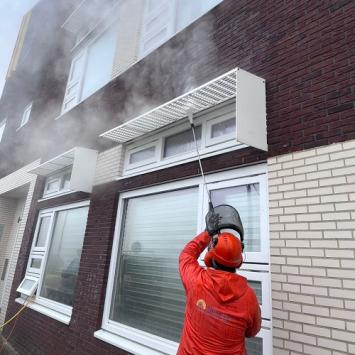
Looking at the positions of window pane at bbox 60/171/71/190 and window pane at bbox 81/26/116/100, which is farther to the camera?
window pane at bbox 81/26/116/100

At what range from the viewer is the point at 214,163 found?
138 inches

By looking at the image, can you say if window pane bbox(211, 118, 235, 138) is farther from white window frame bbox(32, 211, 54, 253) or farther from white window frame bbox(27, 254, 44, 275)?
white window frame bbox(27, 254, 44, 275)

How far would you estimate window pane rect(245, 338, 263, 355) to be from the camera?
273 cm

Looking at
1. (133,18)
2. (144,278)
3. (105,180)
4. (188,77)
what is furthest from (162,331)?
(133,18)

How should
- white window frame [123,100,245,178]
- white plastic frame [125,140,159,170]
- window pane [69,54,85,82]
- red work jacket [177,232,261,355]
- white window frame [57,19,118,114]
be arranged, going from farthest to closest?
window pane [69,54,85,82]
white window frame [57,19,118,114]
white plastic frame [125,140,159,170]
white window frame [123,100,245,178]
red work jacket [177,232,261,355]

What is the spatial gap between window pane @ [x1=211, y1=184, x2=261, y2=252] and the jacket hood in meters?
1.03

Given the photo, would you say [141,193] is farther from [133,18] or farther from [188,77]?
[133,18]

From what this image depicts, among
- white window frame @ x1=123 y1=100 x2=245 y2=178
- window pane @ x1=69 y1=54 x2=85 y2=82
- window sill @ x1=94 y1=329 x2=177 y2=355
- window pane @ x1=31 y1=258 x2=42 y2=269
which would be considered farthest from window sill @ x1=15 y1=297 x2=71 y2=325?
window pane @ x1=69 y1=54 x2=85 y2=82

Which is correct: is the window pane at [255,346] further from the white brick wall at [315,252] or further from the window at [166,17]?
the window at [166,17]

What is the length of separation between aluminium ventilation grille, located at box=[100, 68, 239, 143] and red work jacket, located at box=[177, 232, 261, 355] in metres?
1.96

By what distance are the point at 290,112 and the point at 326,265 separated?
1.37 metres

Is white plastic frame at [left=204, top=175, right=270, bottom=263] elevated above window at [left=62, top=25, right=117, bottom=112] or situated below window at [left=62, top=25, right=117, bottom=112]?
below

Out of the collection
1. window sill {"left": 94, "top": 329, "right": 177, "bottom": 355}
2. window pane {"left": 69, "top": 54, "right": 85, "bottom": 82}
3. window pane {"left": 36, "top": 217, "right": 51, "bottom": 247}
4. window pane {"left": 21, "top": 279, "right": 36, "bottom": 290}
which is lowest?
window sill {"left": 94, "top": 329, "right": 177, "bottom": 355}

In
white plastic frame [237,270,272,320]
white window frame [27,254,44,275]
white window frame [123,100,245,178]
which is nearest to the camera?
white plastic frame [237,270,272,320]
